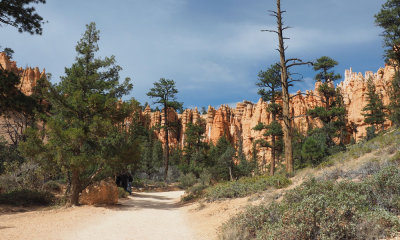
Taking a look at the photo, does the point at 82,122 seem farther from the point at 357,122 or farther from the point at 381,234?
the point at 357,122

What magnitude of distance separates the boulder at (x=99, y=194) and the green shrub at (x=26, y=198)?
8.51 feet

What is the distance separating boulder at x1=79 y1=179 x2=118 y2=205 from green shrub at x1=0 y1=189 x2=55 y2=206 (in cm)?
259

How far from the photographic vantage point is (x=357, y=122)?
53.3m

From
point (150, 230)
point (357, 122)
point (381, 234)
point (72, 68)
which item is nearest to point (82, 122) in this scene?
point (72, 68)

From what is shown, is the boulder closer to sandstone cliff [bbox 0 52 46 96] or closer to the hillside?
the hillside

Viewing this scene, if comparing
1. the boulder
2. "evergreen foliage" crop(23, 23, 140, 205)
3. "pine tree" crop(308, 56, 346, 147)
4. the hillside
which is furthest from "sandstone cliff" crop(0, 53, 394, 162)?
the hillside

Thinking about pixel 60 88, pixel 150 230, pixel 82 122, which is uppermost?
pixel 60 88

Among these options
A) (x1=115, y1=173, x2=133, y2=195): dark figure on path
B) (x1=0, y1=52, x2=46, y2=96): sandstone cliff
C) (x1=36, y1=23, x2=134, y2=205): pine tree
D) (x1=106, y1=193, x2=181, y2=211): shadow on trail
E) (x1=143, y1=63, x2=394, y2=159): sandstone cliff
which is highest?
Result: (x1=0, y1=52, x2=46, y2=96): sandstone cliff

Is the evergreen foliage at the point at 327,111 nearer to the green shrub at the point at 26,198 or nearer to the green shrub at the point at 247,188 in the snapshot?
the green shrub at the point at 247,188

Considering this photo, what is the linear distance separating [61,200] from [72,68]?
20.6 ft

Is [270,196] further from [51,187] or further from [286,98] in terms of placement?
[51,187]

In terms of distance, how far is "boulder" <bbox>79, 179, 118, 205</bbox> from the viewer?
11.5m

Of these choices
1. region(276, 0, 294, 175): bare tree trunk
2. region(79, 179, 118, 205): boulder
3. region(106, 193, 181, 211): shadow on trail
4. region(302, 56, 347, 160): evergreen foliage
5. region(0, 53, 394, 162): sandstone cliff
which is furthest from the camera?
region(0, 53, 394, 162): sandstone cliff

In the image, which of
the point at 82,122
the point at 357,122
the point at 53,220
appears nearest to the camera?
the point at 53,220
